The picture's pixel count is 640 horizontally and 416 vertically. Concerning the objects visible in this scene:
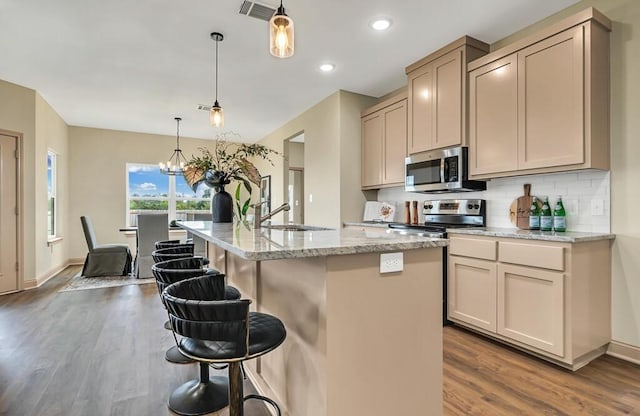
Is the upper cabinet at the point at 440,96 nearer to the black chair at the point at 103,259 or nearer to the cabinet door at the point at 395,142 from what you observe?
the cabinet door at the point at 395,142

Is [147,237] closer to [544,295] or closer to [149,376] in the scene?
[149,376]

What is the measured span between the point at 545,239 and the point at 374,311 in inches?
63.3

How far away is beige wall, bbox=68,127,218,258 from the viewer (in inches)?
260

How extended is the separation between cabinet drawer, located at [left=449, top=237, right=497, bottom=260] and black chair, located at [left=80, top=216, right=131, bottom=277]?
5.13 metres

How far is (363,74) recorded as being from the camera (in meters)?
4.02

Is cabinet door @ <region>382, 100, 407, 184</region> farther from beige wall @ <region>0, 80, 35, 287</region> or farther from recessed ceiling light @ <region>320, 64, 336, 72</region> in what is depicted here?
beige wall @ <region>0, 80, 35, 287</region>

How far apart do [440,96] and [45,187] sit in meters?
5.74

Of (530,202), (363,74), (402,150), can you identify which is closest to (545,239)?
(530,202)

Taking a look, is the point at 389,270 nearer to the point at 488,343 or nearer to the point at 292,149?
the point at 488,343

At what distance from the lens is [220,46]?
10.9 feet

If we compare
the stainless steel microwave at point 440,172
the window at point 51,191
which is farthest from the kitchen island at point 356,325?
the window at point 51,191

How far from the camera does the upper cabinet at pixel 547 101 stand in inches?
92.5

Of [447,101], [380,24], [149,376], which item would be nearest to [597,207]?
[447,101]

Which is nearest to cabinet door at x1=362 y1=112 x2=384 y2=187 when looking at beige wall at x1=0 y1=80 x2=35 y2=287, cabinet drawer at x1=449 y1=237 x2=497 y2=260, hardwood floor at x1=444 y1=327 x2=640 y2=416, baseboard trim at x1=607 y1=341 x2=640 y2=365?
cabinet drawer at x1=449 y1=237 x2=497 y2=260
